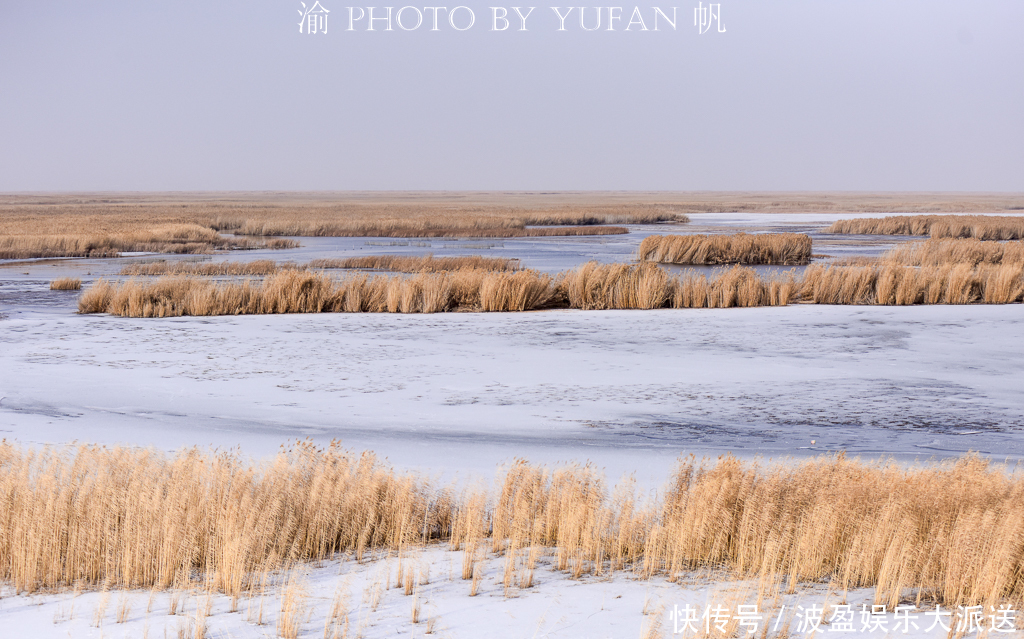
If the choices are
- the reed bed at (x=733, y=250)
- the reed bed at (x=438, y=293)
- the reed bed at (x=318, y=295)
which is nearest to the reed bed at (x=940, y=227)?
the reed bed at (x=733, y=250)

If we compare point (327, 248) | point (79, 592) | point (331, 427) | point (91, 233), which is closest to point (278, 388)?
point (331, 427)

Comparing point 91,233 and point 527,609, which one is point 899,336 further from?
point 91,233

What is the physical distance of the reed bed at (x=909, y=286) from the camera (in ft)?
59.7

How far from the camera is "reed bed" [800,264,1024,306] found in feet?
59.7

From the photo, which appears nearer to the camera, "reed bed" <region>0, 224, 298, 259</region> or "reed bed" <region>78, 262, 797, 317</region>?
"reed bed" <region>78, 262, 797, 317</region>

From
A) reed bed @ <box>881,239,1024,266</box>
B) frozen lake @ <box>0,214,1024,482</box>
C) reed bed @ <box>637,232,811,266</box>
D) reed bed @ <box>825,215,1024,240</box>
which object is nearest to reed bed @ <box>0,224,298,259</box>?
reed bed @ <box>637,232,811,266</box>

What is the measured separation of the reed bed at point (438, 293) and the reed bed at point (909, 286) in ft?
2.36

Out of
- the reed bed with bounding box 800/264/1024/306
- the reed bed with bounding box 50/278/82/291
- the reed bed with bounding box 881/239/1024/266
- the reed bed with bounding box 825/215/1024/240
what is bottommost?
the reed bed with bounding box 50/278/82/291

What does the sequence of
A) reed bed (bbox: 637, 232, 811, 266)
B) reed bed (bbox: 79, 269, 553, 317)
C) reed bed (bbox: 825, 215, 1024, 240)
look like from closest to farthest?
reed bed (bbox: 79, 269, 553, 317)
reed bed (bbox: 637, 232, 811, 266)
reed bed (bbox: 825, 215, 1024, 240)

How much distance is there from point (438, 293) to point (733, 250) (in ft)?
54.2

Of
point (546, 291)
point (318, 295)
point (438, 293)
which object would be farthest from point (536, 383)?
point (318, 295)

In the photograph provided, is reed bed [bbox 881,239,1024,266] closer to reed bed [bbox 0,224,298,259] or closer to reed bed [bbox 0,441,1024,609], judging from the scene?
reed bed [bbox 0,441,1024,609]

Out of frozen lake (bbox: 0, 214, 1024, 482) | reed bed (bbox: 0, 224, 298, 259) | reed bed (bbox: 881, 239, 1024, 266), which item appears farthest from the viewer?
reed bed (bbox: 0, 224, 298, 259)

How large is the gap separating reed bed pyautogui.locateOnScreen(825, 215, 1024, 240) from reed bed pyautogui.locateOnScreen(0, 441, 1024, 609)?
35.2 meters
